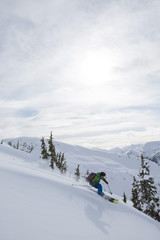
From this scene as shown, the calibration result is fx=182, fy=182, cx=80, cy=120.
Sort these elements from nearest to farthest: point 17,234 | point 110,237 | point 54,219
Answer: point 17,234
point 54,219
point 110,237

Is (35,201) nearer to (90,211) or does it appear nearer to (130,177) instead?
(90,211)

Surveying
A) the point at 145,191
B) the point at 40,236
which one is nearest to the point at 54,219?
the point at 40,236

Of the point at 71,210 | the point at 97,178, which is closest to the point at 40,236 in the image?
the point at 71,210

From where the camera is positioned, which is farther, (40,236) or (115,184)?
(115,184)

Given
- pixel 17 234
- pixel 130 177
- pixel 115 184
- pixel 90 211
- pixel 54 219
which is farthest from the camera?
pixel 130 177

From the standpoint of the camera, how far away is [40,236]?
4.40m

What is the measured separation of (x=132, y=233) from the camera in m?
8.60

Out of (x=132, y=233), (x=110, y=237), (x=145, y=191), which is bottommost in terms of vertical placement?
(x=145, y=191)

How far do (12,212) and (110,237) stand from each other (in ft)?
13.5

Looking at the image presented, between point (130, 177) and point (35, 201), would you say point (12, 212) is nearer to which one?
point (35, 201)

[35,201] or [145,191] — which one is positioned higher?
[35,201]

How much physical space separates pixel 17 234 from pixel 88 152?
195541 mm

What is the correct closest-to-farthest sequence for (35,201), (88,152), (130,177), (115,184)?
(35,201)
(115,184)
(130,177)
(88,152)

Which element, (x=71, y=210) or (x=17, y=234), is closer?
(x=17, y=234)
